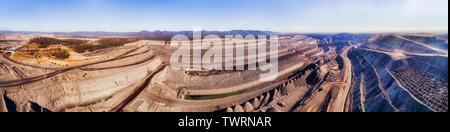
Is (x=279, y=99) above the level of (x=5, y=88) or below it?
below

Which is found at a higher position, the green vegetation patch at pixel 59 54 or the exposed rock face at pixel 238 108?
the green vegetation patch at pixel 59 54

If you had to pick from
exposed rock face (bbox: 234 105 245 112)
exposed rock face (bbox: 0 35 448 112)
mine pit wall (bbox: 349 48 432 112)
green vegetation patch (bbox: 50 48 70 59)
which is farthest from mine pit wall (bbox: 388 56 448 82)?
green vegetation patch (bbox: 50 48 70 59)

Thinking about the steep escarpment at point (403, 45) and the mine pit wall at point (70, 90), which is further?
the steep escarpment at point (403, 45)

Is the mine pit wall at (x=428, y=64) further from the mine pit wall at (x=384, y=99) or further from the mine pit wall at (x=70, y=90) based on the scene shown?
the mine pit wall at (x=70, y=90)

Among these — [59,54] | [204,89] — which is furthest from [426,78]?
[59,54]

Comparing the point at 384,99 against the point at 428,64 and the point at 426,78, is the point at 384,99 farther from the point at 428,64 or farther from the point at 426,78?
the point at 428,64

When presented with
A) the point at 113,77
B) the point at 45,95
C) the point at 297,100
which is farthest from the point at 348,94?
the point at 45,95

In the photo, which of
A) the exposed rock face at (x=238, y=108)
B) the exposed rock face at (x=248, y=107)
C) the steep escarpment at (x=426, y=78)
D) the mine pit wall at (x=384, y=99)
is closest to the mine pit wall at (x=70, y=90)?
the exposed rock face at (x=238, y=108)
